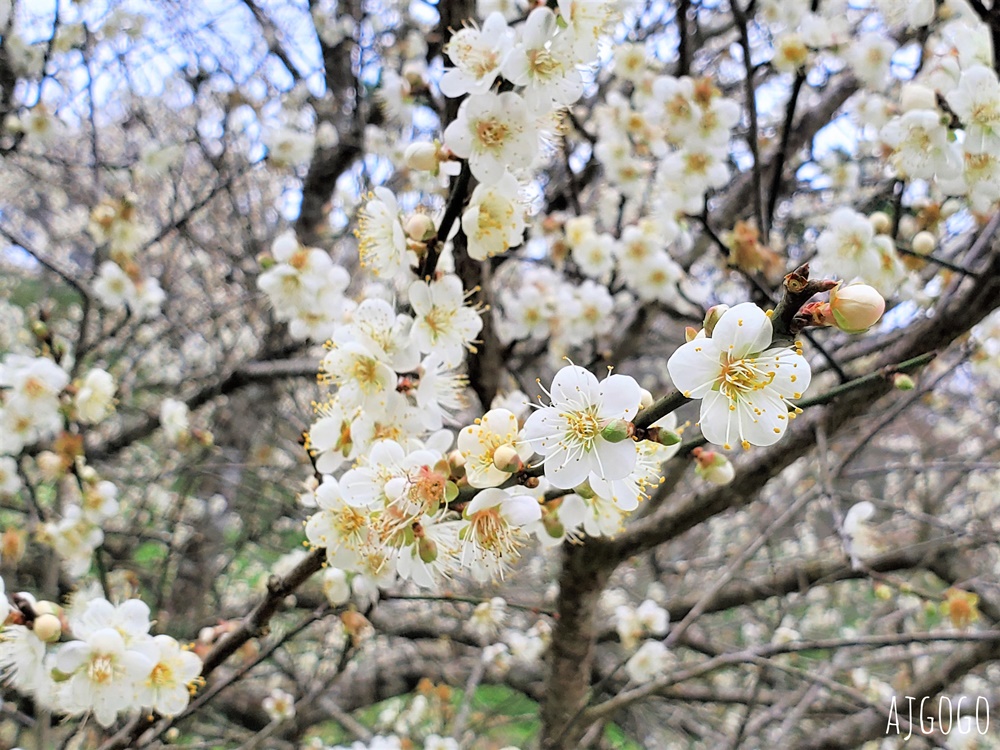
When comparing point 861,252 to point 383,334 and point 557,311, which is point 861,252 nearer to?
point 557,311

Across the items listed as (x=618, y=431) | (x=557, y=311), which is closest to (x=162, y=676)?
(x=618, y=431)

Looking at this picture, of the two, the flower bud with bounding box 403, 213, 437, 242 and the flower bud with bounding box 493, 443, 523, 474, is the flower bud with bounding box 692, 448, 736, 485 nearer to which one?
the flower bud with bounding box 493, 443, 523, 474

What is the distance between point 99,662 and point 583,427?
0.90m

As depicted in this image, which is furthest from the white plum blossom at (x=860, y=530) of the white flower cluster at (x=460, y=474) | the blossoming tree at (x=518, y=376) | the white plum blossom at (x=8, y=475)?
the white plum blossom at (x=8, y=475)

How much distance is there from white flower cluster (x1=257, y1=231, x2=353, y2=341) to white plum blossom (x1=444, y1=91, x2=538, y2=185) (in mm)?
807

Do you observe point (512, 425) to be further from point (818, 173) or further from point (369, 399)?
point (818, 173)

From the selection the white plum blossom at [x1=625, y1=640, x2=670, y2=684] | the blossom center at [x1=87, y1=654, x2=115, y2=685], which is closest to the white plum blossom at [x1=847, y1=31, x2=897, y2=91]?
the white plum blossom at [x1=625, y1=640, x2=670, y2=684]

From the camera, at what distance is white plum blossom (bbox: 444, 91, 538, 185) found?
1.03m

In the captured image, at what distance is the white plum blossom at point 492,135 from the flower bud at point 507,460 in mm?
471

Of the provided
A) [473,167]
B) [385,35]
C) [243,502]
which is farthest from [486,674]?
[385,35]

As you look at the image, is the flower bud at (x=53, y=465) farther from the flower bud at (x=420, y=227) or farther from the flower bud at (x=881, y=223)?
the flower bud at (x=881, y=223)

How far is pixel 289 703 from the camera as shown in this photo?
2.27 meters

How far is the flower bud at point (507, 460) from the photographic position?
2.47ft

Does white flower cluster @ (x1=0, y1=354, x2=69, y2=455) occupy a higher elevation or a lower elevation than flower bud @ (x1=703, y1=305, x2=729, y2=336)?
higher
